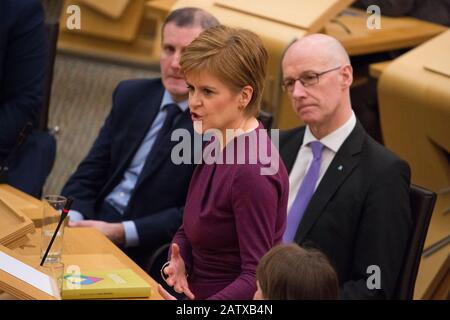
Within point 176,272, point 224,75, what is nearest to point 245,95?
point 224,75

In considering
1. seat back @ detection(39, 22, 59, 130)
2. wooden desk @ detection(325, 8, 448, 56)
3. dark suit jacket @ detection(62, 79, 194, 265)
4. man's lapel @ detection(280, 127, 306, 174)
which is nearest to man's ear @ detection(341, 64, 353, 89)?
man's lapel @ detection(280, 127, 306, 174)

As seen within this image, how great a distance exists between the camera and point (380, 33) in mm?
4727

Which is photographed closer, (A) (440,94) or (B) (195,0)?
(A) (440,94)

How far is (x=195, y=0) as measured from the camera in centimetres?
454

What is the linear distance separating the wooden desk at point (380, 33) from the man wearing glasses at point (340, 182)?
1.51 metres

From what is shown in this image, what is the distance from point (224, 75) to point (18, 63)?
1550mm

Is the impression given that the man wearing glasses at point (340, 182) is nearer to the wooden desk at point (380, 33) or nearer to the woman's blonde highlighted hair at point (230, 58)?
the woman's blonde highlighted hair at point (230, 58)

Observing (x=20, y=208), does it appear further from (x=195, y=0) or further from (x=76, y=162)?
(x=76, y=162)

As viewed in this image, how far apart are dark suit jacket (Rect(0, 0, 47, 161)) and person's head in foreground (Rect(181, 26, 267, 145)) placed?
4.78 feet

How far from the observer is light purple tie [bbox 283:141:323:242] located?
290 centimetres

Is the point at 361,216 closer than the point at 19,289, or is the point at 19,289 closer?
the point at 19,289

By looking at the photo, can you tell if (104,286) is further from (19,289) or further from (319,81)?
(319,81)

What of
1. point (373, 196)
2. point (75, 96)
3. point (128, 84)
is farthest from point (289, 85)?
point (75, 96)
